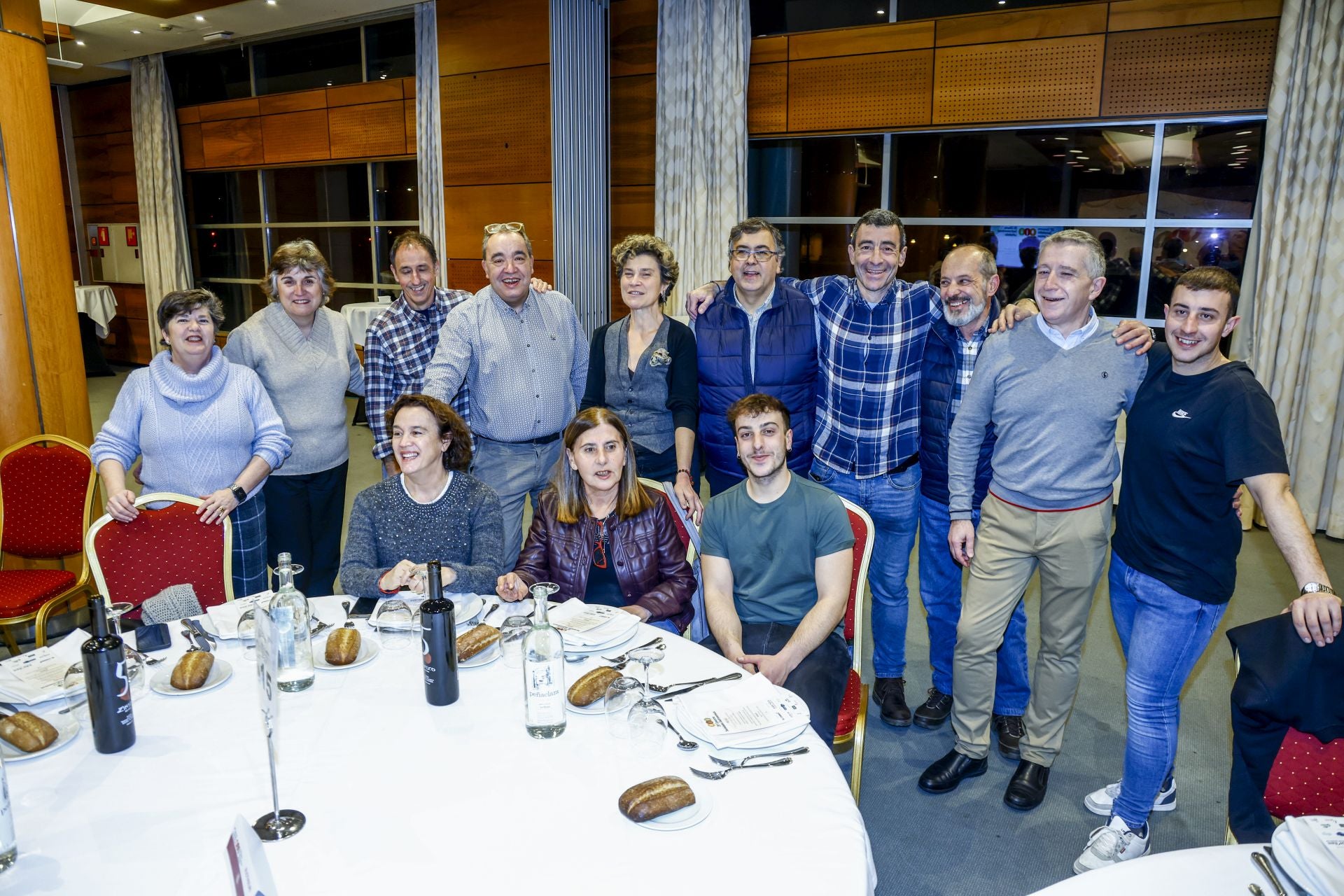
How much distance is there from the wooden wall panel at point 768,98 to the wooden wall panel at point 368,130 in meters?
3.98

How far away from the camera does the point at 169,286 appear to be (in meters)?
11.3

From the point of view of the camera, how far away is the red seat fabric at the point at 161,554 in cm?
269

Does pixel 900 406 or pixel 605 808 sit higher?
pixel 900 406

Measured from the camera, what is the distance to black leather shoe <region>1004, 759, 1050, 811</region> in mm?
2834

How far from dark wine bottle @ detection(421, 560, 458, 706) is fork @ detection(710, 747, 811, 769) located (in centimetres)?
58

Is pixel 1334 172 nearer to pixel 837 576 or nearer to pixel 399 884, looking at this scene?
pixel 837 576

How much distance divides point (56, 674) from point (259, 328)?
6.39 ft

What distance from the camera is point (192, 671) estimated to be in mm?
1876

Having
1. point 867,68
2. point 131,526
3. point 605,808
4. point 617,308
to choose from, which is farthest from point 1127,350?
point 617,308

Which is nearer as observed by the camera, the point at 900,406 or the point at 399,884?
the point at 399,884

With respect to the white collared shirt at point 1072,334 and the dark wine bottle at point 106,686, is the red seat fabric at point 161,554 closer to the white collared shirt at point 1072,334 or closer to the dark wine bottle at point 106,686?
the dark wine bottle at point 106,686

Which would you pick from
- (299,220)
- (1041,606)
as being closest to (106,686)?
(1041,606)

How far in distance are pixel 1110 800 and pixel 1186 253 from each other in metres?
4.37

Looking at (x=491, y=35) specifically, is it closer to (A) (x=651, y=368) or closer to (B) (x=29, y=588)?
(A) (x=651, y=368)
